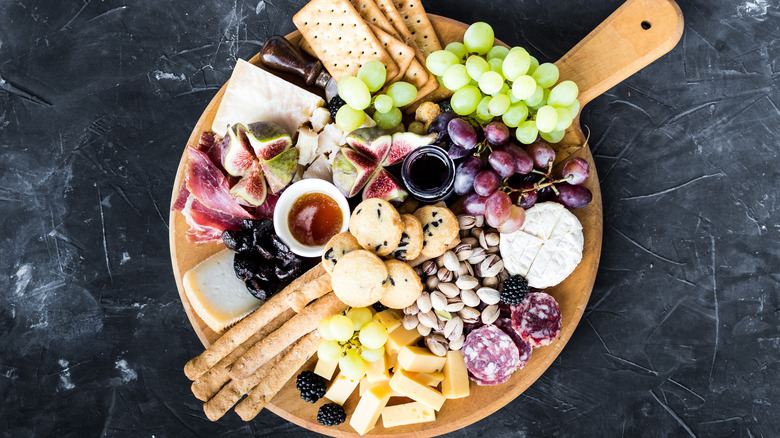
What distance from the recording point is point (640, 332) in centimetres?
192

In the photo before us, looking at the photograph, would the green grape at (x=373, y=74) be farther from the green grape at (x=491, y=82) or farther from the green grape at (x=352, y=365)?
the green grape at (x=352, y=365)

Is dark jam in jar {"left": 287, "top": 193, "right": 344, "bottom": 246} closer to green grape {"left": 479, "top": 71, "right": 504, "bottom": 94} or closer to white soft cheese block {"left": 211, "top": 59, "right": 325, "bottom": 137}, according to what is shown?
white soft cheese block {"left": 211, "top": 59, "right": 325, "bottom": 137}

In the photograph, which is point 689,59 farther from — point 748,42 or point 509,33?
point 509,33

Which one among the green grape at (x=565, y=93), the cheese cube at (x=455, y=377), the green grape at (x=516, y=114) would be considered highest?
the green grape at (x=565, y=93)

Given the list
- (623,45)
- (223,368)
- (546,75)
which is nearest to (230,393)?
(223,368)

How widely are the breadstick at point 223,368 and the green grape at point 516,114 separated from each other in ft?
3.37

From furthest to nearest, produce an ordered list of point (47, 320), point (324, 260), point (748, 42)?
point (47, 320), point (748, 42), point (324, 260)

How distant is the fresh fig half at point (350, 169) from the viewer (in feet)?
5.37

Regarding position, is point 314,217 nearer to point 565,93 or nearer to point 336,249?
point 336,249

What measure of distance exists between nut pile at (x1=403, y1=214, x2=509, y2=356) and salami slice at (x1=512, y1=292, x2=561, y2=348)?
0.08 metres

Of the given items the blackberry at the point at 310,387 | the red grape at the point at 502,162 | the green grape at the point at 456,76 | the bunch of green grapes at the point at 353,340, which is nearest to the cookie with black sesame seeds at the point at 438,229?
the red grape at the point at 502,162

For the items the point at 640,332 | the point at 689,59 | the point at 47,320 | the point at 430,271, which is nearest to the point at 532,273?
the point at 430,271

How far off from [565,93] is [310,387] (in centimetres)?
134

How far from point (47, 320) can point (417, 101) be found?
1.83 metres
